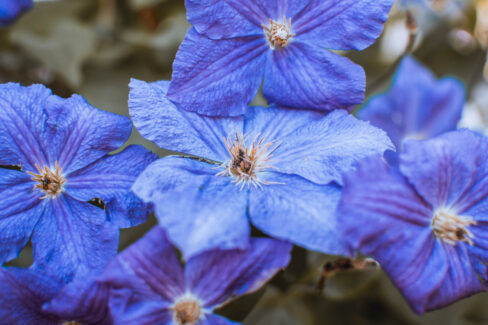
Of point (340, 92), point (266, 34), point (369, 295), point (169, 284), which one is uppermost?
point (266, 34)

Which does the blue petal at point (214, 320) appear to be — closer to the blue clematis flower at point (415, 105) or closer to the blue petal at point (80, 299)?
the blue petal at point (80, 299)

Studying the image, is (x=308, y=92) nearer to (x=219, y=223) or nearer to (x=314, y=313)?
(x=219, y=223)

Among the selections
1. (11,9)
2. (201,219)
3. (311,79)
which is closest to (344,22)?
(311,79)

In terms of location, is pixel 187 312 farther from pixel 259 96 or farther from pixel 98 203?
pixel 259 96

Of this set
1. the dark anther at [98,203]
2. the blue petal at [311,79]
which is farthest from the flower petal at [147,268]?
the blue petal at [311,79]

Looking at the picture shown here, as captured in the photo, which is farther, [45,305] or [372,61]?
[372,61]

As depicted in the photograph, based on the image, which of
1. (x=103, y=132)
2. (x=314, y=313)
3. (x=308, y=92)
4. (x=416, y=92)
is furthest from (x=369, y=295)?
(x=103, y=132)
